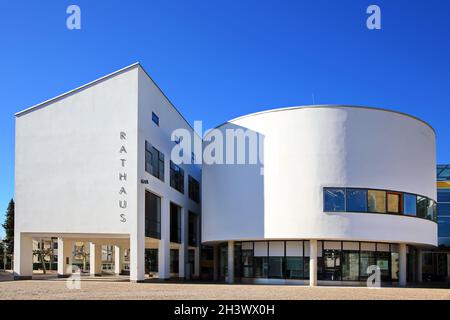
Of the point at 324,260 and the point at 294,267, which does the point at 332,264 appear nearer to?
the point at 324,260

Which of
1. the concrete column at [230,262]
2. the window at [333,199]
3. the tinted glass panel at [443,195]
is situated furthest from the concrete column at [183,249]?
the tinted glass panel at [443,195]

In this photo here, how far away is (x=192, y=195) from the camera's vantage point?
50688 millimetres

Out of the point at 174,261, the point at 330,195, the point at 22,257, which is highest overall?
the point at 330,195

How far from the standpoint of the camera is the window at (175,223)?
43250mm

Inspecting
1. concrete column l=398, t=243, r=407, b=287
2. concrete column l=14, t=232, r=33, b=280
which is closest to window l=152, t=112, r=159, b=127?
concrete column l=14, t=232, r=33, b=280

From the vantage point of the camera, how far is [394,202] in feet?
115

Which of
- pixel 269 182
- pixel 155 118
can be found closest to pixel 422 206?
pixel 269 182

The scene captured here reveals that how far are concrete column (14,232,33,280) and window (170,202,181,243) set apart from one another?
1135cm

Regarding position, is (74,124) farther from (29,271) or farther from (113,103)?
(29,271)

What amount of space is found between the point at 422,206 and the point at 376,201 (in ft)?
15.3

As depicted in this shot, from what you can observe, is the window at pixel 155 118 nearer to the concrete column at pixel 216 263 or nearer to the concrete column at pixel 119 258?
the concrete column at pixel 216 263

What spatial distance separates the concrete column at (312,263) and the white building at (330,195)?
0.07 meters

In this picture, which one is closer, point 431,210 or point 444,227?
point 431,210
